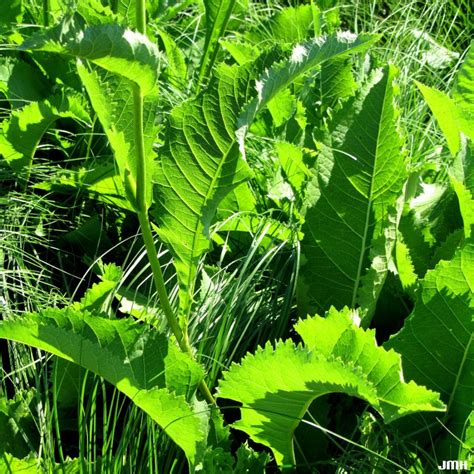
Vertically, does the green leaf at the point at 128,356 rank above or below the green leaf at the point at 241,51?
below

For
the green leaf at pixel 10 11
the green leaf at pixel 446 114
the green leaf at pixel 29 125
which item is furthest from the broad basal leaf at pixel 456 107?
the green leaf at pixel 10 11

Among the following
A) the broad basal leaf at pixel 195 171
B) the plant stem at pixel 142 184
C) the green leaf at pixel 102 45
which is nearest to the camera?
the green leaf at pixel 102 45

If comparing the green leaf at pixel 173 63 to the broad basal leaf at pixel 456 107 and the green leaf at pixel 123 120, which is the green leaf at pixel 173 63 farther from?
the green leaf at pixel 123 120

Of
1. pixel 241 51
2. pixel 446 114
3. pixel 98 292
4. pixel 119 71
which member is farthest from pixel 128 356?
pixel 241 51

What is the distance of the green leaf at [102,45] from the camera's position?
36.2 inches

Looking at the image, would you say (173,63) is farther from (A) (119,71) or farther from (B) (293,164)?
(A) (119,71)

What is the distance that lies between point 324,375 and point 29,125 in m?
1.07

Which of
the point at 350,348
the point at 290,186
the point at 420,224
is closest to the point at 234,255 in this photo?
the point at 290,186

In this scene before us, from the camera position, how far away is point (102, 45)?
93 cm

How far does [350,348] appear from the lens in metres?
1.19

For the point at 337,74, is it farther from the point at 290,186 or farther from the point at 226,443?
the point at 226,443

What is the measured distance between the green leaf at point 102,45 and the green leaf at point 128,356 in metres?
0.37

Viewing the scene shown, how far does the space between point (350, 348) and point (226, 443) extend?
11.5 inches

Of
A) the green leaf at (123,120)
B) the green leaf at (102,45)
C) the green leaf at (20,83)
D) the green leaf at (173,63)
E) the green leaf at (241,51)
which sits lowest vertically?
the green leaf at (20,83)
